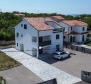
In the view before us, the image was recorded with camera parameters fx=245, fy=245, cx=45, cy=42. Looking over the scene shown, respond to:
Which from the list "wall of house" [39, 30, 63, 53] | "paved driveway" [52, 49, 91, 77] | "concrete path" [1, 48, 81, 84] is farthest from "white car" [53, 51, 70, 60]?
"concrete path" [1, 48, 81, 84]

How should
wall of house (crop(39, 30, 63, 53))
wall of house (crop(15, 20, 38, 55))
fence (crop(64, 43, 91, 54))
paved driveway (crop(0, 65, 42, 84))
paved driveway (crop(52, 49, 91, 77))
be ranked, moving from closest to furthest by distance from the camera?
paved driveway (crop(0, 65, 42, 84))
paved driveway (crop(52, 49, 91, 77))
wall of house (crop(15, 20, 38, 55))
wall of house (crop(39, 30, 63, 53))
fence (crop(64, 43, 91, 54))

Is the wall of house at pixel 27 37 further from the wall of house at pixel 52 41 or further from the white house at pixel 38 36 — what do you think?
the wall of house at pixel 52 41

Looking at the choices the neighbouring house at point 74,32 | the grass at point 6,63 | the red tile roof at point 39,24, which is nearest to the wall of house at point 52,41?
the red tile roof at point 39,24

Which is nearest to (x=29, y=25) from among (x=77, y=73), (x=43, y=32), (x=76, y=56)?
(x=43, y=32)

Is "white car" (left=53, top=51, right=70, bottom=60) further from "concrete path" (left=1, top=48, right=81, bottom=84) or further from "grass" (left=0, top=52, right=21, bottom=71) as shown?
"grass" (left=0, top=52, right=21, bottom=71)

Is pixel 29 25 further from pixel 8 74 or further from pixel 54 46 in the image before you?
pixel 8 74

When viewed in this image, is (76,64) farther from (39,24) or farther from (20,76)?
(39,24)

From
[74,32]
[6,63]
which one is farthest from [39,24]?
[74,32]
